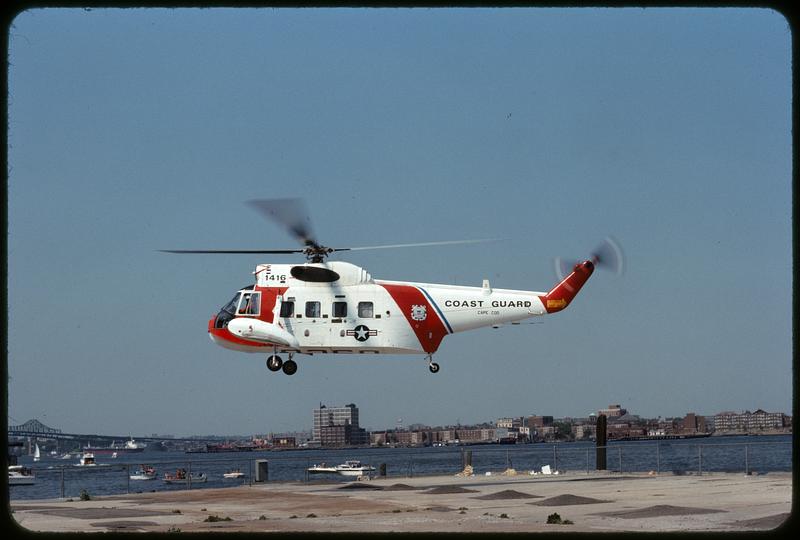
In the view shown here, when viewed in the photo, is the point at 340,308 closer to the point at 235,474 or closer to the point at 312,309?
the point at 312,309

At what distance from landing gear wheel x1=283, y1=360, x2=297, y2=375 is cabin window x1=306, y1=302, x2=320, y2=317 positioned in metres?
1.75

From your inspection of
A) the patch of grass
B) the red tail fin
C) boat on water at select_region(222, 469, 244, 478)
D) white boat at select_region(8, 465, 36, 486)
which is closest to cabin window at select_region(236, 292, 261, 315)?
the red tail fin

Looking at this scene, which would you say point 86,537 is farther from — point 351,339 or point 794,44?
point 351,339

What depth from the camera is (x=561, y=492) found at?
2688 centimetres

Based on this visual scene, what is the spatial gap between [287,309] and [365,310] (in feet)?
7.41

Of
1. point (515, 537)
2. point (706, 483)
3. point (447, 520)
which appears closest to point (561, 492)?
point (706, 483)

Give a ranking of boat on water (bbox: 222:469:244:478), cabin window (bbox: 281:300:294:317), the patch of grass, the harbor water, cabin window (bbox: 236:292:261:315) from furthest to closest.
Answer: boat on water (bbox: 222:469:244:478)
the harbor water
cabin window (bbox: 236:292:261:315)
cabin window (bbox: 281:300:294:317)
the patch of grass

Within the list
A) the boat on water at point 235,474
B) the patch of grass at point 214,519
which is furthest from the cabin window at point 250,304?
the boat on water at point 235,474

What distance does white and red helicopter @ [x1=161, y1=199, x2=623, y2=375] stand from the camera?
98.3 ft

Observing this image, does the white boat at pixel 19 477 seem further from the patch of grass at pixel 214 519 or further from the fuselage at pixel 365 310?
the patch of grass at pixel 214 519

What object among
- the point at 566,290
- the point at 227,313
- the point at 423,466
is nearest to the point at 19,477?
the point at 423,466

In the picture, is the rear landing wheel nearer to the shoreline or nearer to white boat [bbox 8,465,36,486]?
the shoreline

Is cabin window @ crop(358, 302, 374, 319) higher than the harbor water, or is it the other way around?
cabin window @ crop(358, 302, 374, 319)

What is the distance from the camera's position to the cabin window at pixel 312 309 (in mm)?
30016
